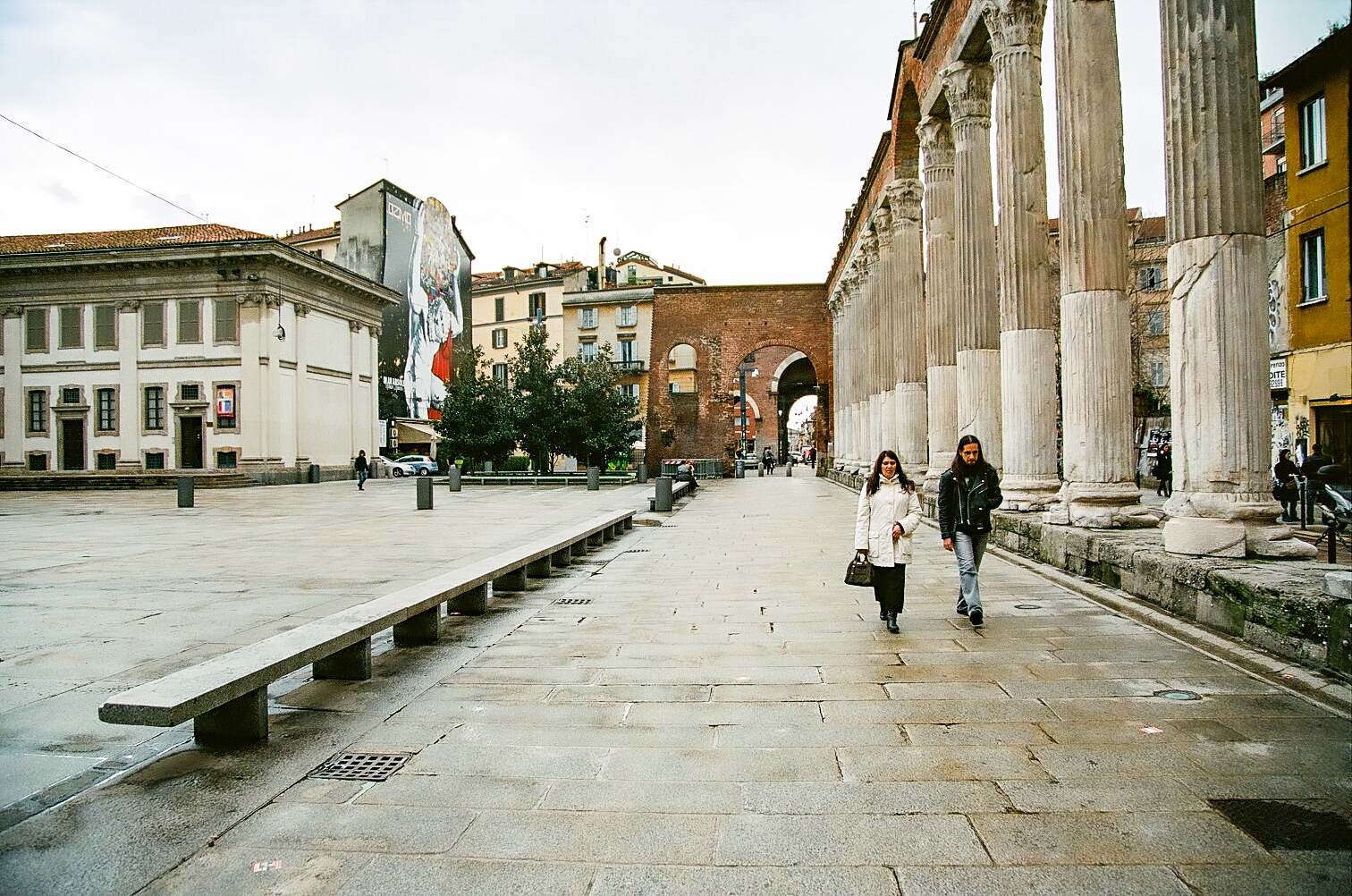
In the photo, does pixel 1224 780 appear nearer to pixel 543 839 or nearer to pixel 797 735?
pixel 797 735

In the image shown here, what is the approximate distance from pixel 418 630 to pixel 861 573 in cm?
297

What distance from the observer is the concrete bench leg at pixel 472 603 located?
274 inches

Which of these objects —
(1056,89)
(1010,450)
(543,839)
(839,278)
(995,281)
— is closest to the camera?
(543,839)

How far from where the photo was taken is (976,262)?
12398mm

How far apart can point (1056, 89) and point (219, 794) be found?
8.87 meters

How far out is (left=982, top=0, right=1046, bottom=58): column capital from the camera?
10242 millimetres

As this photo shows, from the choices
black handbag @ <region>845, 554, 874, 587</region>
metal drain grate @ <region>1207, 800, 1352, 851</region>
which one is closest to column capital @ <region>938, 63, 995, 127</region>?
black handbag @ <region>845, 554, 874, 587</region>

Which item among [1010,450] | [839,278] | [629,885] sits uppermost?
[839,278]

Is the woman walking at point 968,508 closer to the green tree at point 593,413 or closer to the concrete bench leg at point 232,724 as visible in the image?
the concrete bench leg at point 232,724

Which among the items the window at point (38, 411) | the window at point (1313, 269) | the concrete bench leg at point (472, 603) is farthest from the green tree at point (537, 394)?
the concrete bench leg at point (472, 603)

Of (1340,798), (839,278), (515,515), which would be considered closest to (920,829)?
(1340,798)

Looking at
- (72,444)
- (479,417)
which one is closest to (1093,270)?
(479,417)

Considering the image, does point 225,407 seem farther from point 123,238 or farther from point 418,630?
point 418,630

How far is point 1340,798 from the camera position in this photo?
10.1 ft
